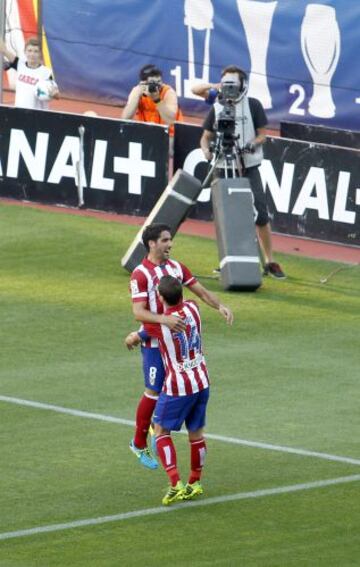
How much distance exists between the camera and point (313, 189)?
2153 centimetres

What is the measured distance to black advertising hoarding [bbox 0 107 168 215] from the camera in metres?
22.7

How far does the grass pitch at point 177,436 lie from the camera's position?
34.3 ft

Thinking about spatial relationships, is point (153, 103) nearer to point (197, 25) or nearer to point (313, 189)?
point (313, 189)

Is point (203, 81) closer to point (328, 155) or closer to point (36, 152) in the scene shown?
point (36, 152)

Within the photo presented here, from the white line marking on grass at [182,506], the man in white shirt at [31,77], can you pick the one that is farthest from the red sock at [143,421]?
the man in white shirt at [31,77]

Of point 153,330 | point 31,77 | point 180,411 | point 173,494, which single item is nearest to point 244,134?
point 31,77

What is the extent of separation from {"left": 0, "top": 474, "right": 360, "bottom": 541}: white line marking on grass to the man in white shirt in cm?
1361

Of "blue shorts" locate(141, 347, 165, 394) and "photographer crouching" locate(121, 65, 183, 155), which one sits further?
"photographer crouching" locate(121, 65, 183, 155)

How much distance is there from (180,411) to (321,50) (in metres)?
19.2

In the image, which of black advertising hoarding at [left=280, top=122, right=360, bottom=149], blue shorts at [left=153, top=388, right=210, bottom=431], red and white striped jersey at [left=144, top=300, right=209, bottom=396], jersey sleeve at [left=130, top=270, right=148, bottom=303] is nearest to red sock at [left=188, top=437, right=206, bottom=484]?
blue shorts at [left=153, top=388, right=210, bottom=431]

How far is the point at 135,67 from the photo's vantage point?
108 feet

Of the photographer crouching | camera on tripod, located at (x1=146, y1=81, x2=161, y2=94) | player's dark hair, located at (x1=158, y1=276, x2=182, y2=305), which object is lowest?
the photographer crouching

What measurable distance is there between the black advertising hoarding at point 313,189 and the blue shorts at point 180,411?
10107mm

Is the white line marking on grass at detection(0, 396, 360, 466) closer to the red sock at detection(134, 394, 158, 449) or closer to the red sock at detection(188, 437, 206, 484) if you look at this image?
the red sock at detection(134, 394, 158, 449)
